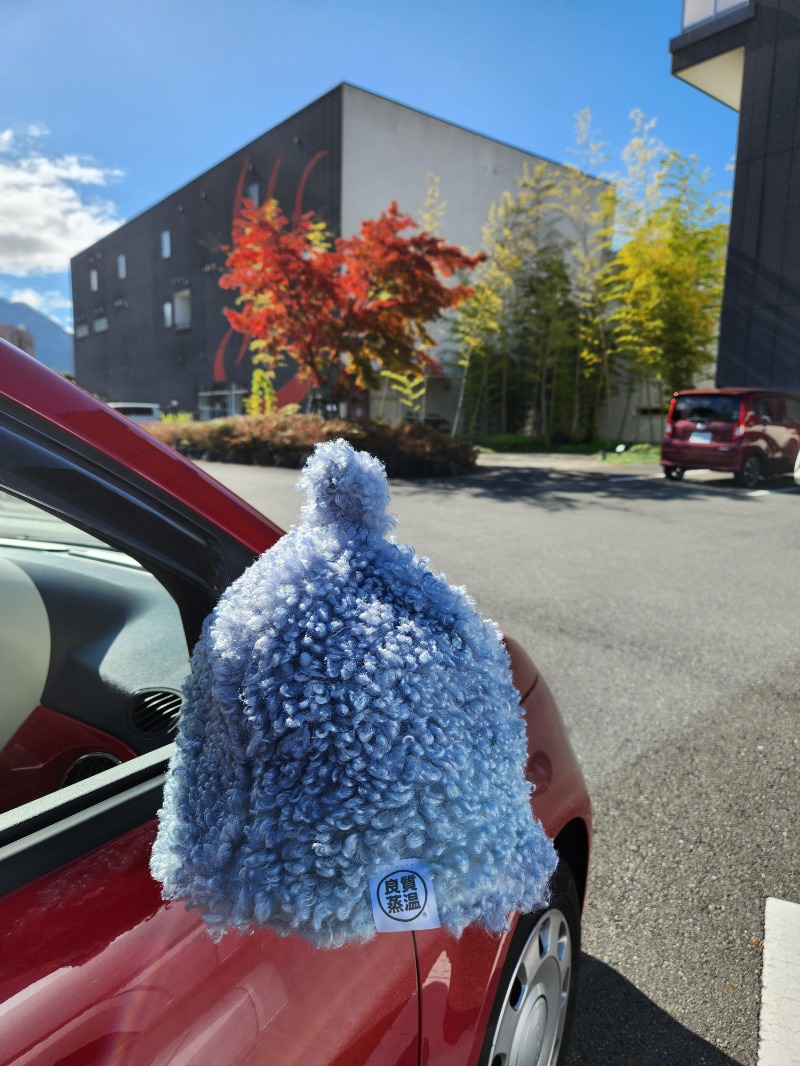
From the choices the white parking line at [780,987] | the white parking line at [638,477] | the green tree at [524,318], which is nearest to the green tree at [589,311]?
the green tree at [524,318]

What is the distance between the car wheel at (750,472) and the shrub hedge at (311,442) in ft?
16.3

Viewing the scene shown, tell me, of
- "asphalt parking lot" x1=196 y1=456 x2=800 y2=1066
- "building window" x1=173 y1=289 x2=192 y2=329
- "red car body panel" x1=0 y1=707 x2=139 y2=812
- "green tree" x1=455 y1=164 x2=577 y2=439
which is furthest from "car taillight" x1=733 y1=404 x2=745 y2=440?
"building window" x1=173 y1=289 x2=192 y2=329

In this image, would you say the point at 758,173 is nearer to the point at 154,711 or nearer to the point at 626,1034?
the point at 626,1034

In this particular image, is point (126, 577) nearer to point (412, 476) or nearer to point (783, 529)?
point (783, 529)

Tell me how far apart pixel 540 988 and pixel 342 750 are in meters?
0.92

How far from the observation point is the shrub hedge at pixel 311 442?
13.5m

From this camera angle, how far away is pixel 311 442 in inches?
566

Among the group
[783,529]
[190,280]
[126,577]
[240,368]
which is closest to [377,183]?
[240,368]

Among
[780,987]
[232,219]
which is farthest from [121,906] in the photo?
[232,219]

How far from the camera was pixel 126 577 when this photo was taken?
5.05 ft

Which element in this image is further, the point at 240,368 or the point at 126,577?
the point at 240,368

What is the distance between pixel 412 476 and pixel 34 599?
12.1 meters

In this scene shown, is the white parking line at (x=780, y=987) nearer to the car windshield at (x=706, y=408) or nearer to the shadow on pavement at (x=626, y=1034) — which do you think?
the shadow on pavement at (x=626, y=1034)

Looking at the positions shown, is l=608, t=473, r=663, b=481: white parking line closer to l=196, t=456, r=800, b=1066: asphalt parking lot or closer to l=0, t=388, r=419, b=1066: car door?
l=196, t=456, r=800, b=1066: asphalt parking lot
